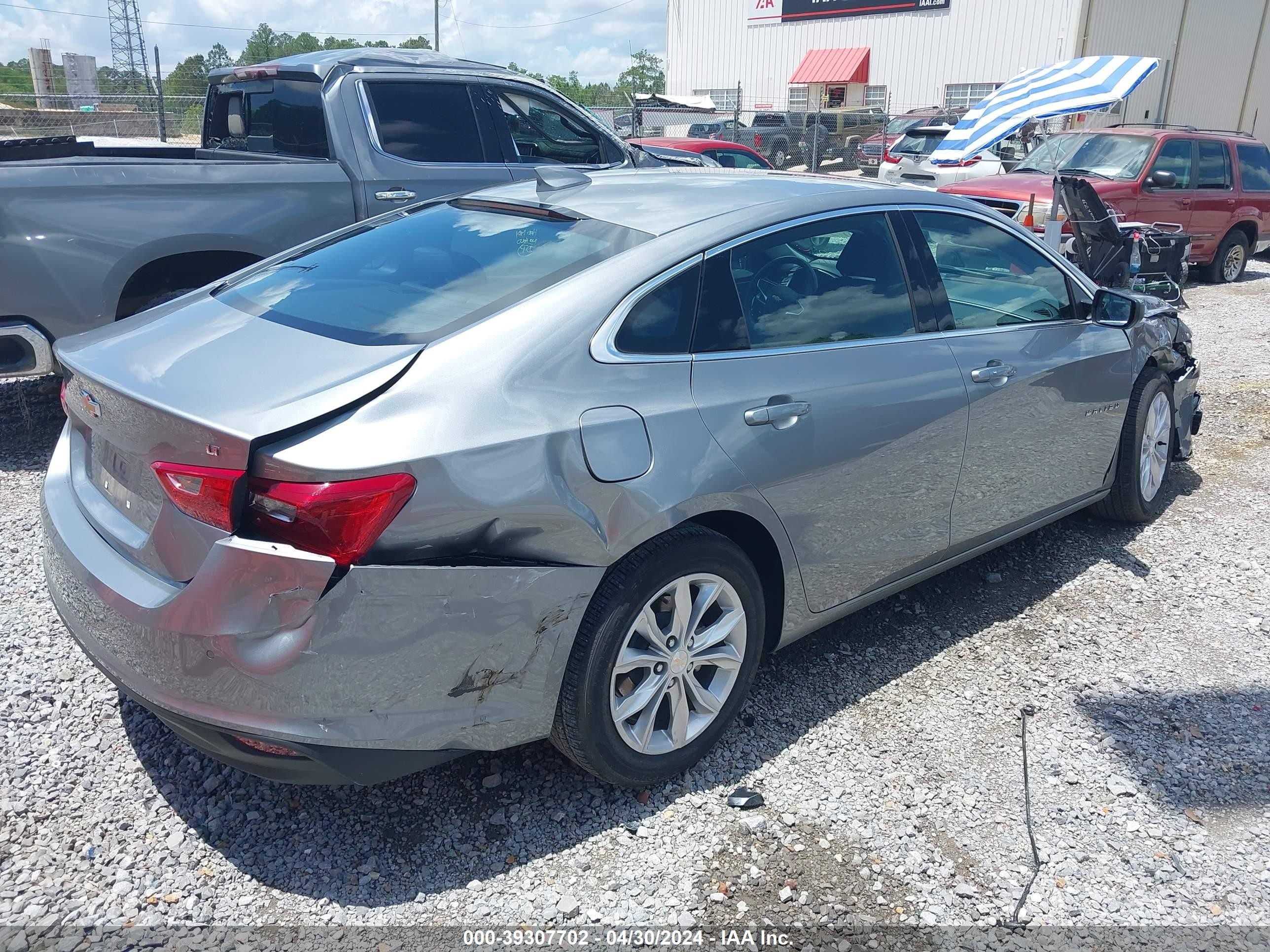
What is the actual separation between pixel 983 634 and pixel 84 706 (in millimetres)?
3197

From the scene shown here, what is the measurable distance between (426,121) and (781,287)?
4.08 m

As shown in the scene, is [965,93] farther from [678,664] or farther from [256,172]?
[678,664]

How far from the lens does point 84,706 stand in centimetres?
328

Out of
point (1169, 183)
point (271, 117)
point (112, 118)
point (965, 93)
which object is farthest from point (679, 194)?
point (965, 93)

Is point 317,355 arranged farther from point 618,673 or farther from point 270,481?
point 618,673

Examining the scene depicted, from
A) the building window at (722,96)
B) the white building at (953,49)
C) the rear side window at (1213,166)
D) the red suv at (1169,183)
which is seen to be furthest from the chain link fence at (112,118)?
the building window at (722,96)

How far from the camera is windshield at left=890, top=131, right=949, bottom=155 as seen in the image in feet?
71.3

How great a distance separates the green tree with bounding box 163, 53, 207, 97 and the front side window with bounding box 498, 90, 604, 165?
827 inches

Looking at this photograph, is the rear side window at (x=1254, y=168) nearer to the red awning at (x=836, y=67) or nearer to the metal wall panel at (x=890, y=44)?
the metal wall panel at (x=890, y=44)

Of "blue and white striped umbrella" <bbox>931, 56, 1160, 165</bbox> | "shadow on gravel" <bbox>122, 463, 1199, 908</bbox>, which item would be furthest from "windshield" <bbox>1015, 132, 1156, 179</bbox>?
"shadow on gravel" <bbox>122, 463, 1199, 908</bbox>

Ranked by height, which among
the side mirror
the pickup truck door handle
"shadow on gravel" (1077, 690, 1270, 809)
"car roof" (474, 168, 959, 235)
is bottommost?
"shadow on gravel" (1077, 690, 1270, 809)

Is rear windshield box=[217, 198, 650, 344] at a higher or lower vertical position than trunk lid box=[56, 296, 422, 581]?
higher

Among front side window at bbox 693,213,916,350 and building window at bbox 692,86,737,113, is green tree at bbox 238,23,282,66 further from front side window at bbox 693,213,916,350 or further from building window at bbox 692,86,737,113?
front side window at bbox 693,213,916,350

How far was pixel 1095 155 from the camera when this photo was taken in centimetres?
1165
